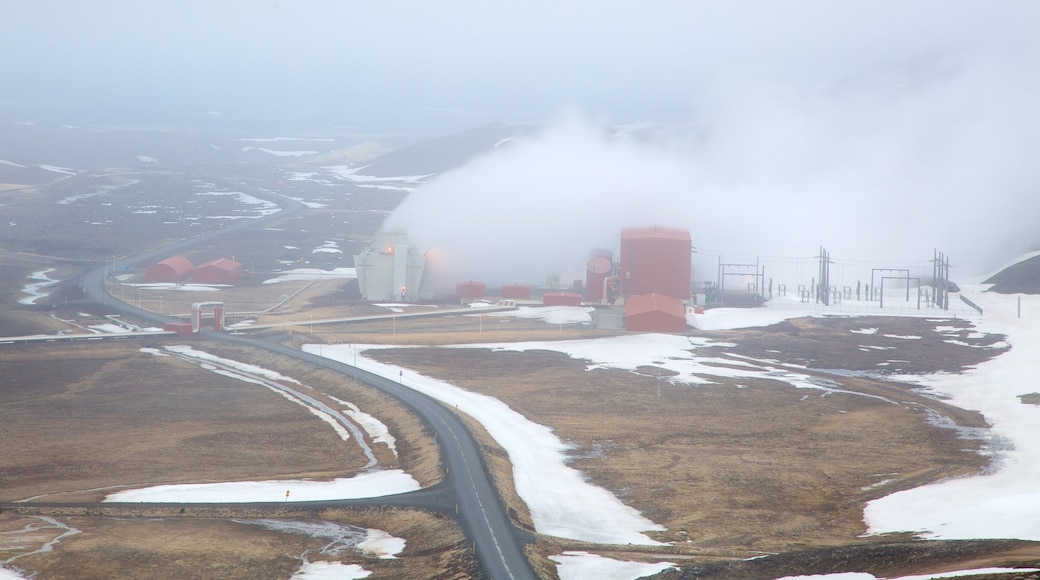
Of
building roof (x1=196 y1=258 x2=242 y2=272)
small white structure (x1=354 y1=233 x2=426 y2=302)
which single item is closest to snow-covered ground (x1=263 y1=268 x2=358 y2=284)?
building roof (x1=196 y1=258 x2=242 y2=272)

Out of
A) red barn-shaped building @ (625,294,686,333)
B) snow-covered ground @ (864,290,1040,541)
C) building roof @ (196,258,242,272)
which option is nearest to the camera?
snow-covered ground @ (864,290,1040,541)

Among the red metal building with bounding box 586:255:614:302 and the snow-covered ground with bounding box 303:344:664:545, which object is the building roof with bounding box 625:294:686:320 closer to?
the red metal building with bounding box 586:255:614:302

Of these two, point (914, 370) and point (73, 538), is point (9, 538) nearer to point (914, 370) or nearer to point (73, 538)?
point (73, 538)

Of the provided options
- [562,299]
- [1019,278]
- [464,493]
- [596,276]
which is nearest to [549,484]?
[464,493]

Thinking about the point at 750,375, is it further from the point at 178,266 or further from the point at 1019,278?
the point at 178,266

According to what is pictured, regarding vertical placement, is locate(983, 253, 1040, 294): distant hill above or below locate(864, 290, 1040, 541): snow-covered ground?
above

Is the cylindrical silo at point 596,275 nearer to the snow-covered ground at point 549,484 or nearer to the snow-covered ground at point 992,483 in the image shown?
the snow-covered ground at point 992,483

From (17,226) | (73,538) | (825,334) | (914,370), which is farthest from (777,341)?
Answer: (17,226)
